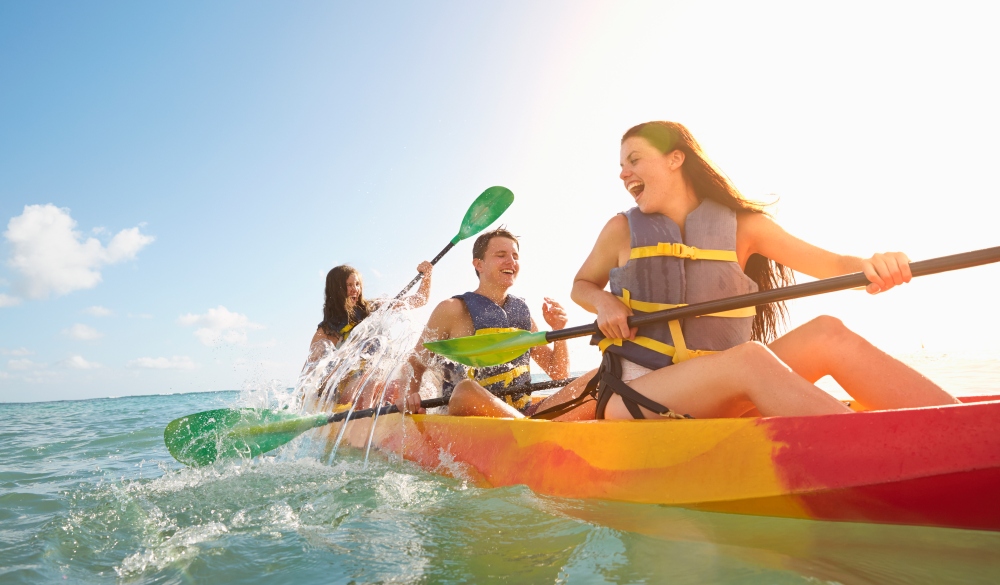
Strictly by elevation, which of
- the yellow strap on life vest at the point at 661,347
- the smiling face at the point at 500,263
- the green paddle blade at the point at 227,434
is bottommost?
the green paddle blade at the point at 227,434

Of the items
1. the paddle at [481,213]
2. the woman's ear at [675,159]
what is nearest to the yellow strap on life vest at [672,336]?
the woman's ear at [675,159]

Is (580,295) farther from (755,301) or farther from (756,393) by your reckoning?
(756,393)

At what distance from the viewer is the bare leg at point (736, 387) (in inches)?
76.9

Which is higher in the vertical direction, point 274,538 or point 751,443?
point 751,443

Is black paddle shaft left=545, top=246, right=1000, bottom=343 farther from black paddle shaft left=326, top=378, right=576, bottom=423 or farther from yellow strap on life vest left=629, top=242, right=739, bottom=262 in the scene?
black paddle shaft left=326, top=378, right=576, bottom=423

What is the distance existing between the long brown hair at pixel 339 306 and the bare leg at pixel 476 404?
130 inches

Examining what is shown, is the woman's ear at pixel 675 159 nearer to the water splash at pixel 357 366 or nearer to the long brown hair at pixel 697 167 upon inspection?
the long brown hair at pixel 697 167

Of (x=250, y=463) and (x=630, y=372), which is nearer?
(x=630, y=372)

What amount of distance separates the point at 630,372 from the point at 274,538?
1.55 meters

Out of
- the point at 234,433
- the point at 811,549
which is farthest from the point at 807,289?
the point at 234,433

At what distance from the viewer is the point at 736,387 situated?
2096 millimetres

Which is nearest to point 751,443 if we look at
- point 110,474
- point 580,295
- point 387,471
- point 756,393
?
point 756,393

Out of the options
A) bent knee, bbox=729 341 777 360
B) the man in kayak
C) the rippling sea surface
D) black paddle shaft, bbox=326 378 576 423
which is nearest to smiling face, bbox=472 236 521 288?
the man in kayak

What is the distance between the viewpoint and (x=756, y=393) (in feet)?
6.71
